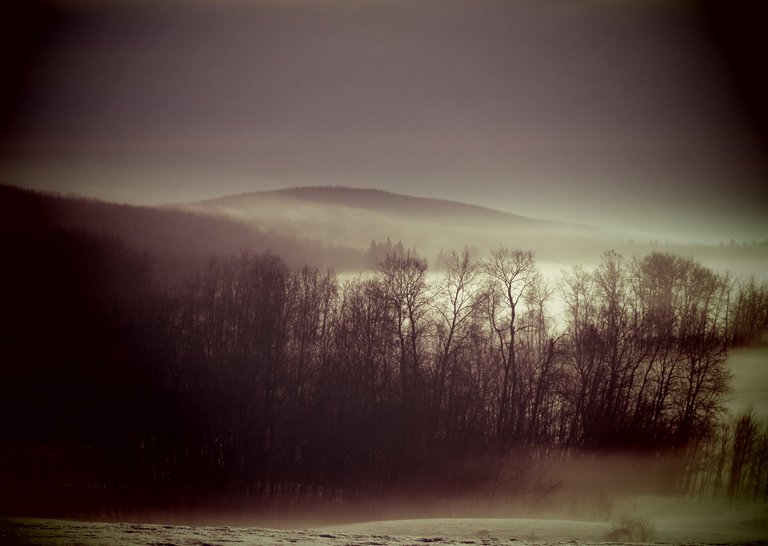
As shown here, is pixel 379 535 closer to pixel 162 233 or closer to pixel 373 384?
pixel 373 384

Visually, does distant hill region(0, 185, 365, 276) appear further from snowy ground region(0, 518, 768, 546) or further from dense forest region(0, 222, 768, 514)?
snowy ground region(0, 518, 768, 546)

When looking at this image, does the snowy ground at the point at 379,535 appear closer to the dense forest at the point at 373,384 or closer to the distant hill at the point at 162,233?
the dense forest at the point at 373,384

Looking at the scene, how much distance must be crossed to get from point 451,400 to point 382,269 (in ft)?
30.3

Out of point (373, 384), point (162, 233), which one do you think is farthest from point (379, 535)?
point (162, 233)

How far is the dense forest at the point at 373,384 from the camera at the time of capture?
1558 inches

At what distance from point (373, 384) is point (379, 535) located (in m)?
19.1

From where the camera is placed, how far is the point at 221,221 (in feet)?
214

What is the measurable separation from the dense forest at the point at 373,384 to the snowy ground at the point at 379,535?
11.5 metres

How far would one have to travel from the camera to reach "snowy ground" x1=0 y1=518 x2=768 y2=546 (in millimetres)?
19203

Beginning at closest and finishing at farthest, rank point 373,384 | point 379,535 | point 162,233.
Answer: point 379,535, point 373,384, point 162,233

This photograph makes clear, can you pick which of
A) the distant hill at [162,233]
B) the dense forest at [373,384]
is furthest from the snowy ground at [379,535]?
the distant hill at [162,233]

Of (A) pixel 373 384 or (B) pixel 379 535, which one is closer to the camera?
(B) pixel 379 535

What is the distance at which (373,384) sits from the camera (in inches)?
1649

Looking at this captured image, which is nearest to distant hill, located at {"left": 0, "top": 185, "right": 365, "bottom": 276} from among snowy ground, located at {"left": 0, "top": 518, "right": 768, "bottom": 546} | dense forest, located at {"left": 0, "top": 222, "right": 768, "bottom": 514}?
dense forest, located at {"left": 0, "top": 222, "right": 768, "bottom": 514}
